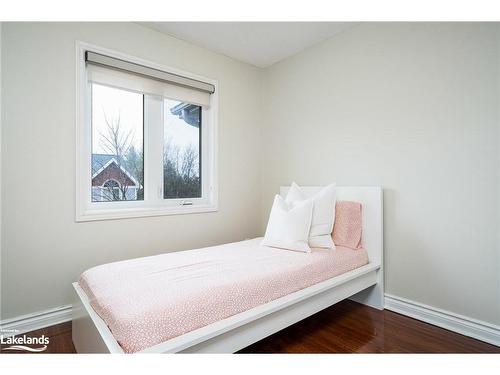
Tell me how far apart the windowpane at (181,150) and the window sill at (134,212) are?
18 centimetres

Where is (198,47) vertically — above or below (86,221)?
above

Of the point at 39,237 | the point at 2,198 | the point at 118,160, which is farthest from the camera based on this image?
the point at 118,160

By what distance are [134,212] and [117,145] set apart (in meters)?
0.60

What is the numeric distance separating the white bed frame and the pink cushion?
61 millimetres

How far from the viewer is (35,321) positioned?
6.26ft

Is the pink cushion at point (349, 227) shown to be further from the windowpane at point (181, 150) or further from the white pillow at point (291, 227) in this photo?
the windowpane at point (181, 150)

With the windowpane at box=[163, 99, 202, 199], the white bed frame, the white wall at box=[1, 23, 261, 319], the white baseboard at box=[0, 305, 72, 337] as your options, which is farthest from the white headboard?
the white baseboard at box=[0, 305, 72, 337]

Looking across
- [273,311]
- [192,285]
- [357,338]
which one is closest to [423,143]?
[357,338]

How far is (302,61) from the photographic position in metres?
2.85

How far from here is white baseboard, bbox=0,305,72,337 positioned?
5.98 ft

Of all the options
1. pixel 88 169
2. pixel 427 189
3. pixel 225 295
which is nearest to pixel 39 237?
pixel 88 169

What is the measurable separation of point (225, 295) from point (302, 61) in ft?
8.17
